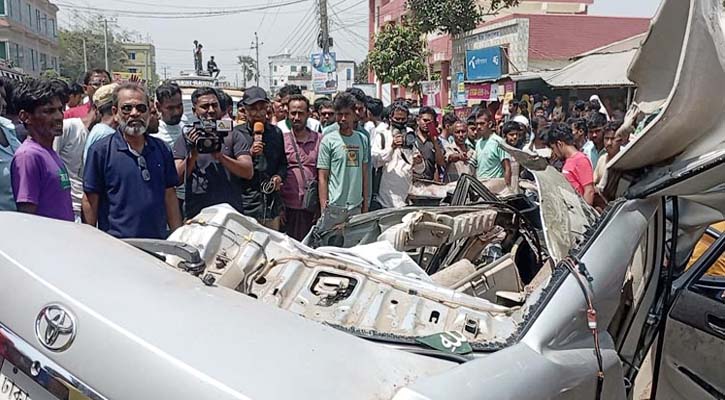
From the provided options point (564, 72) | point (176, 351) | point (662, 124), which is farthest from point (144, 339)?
point (564, 72)

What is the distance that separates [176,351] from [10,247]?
0.76m

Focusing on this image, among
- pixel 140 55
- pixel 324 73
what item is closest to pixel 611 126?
pixel 324 73

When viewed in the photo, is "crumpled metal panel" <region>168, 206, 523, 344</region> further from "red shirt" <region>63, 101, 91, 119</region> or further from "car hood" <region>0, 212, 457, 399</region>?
"red shirt" <region>63, 101, 91, 119</region>

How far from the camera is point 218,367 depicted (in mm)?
1584

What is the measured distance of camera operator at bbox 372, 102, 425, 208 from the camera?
616cm

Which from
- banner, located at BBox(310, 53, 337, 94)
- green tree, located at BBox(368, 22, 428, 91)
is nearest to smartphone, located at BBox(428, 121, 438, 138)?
banner, located at BBox(310, 53, 337, 94)

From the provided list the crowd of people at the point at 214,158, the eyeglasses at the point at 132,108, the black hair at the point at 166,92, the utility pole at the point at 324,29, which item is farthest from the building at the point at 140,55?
the eyeglasses at the point at 132,108

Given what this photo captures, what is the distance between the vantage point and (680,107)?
190cm

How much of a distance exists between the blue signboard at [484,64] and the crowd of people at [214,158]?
12.3m

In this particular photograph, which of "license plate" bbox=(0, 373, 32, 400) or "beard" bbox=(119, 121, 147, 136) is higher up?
"beard" bbox=(119, 121, 147, 136)

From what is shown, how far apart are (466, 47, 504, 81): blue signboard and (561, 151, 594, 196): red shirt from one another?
14.6 meters

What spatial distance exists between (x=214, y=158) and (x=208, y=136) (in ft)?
1.08

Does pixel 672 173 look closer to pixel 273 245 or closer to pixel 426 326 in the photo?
pixel 426 326

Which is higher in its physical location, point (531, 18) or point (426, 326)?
point (531, 18)
